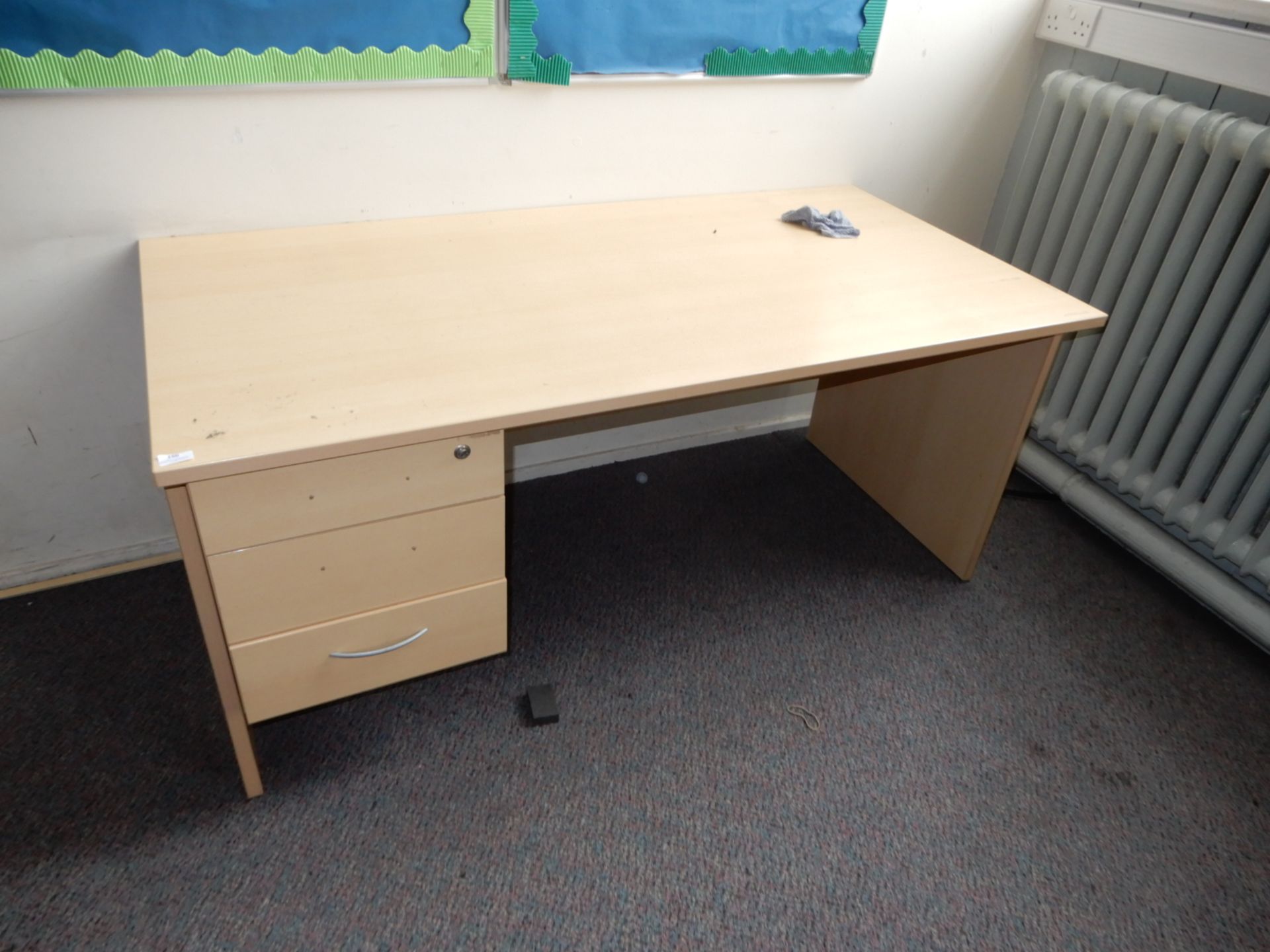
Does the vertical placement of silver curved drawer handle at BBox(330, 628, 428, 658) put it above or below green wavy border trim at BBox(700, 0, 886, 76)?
below

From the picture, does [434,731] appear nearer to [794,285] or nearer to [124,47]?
[794,285]

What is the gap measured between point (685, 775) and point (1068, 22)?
69.0 inches

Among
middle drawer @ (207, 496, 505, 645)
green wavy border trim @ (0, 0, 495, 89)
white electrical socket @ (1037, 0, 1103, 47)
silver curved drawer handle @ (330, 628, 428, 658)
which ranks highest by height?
white electrical socket @ (1037, 0, 1103, 47)

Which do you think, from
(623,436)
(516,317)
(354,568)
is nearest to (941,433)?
(623,436)

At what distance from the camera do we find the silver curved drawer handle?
3.99 feet

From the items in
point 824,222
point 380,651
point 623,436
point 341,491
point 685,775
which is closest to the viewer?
point 341,491

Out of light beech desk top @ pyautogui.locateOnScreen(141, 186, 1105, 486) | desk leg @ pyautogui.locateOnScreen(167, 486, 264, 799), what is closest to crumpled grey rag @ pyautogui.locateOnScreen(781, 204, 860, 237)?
light beech desk top @ pyautogui.locateOnScreen(141, 186, 1105, 486)

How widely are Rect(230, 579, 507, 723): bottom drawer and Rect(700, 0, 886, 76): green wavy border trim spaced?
1.10 metres

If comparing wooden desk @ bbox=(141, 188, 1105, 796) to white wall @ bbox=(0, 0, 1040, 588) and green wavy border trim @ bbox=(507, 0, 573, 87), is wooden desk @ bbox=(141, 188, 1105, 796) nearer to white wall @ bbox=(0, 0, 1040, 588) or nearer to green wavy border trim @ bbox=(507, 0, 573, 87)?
white wall @ bbox=(0, 0, 1040, 588)

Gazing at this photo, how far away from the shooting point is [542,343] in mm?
1220

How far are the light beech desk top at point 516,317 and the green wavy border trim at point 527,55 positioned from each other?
243mm

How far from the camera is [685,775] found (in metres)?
1.42

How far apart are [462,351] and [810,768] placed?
2.92ft

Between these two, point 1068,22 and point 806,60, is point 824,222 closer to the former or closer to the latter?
point 806,60
